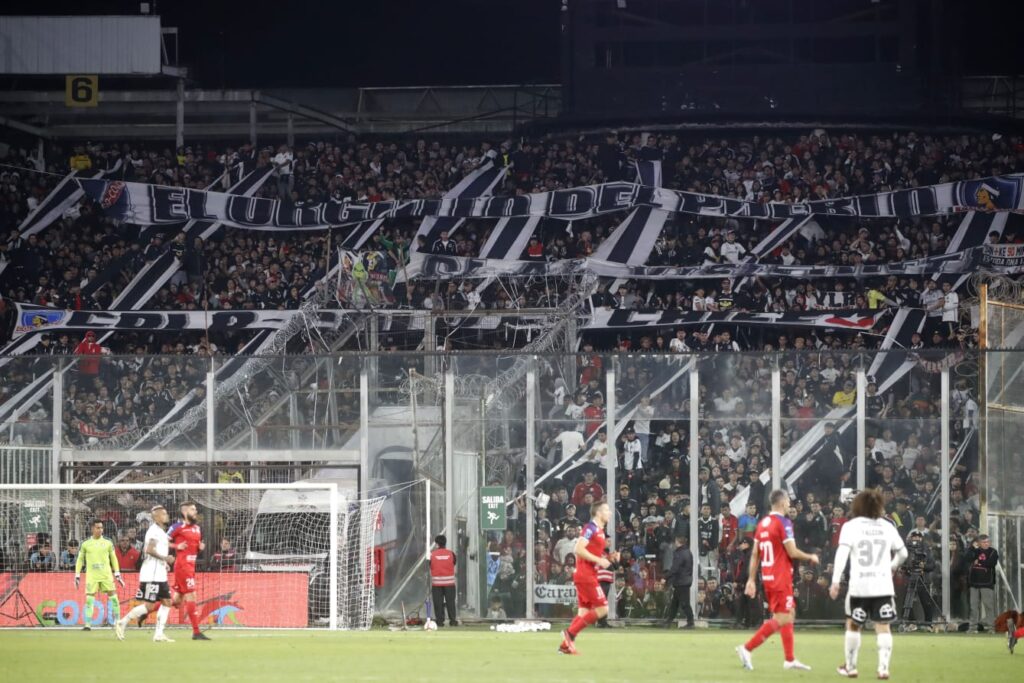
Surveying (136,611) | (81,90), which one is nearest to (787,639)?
(136,611)

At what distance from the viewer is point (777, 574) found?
14.5 m

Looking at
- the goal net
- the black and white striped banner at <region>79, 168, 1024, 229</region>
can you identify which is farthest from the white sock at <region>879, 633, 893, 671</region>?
the black and white striped banner at <region>79, 168, 1024, 229</region>

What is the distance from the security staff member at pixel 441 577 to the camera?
23.8 meters

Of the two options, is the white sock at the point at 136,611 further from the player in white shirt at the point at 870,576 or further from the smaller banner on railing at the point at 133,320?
the smaller banner on railing at the point at 133,320

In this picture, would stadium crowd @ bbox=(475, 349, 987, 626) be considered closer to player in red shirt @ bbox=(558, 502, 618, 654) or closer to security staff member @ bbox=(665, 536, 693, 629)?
security staff member @ bbox=(665, 536, 693, 629)

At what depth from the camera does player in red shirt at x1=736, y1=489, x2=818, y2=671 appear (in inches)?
558

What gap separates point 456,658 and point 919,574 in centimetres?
1039

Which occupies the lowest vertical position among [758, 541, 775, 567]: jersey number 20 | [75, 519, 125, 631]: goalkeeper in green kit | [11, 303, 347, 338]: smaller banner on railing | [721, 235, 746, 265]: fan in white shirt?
[75, 519, 125, 631]: goalkeeper in green kit

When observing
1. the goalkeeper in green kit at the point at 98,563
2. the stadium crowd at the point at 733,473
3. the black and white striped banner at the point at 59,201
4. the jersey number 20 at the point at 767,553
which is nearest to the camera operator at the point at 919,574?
the stadium crowd at the point at 733,473

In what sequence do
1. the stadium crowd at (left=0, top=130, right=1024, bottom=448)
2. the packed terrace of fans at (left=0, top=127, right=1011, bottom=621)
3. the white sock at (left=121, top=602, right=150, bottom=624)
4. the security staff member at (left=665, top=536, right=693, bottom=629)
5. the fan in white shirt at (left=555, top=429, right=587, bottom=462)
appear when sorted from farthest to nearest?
the stadium crowd at (left=0, top=130, right=1024, bottom=448) → the fan in white shirt at (left=555, top=429, right=587, bottom=462) → the packed terrace of fans at (left=0, top=127, right=1011, bottom=621) → the security staff member at (left=665, top=536, right=693, bottom=629) → the white sock at (left=121, top=602, right=150, bottom=624)

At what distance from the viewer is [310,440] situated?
25062mm

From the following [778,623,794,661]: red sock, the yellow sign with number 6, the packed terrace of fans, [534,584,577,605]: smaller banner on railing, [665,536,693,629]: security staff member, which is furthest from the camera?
the yellow sign with number 6

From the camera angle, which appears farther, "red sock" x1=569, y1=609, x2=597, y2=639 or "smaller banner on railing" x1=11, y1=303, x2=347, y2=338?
"smaller banner on railing" x1=11, y1=303, x2=347, y2=338

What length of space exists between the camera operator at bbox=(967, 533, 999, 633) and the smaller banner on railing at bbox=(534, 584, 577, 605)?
609cm
